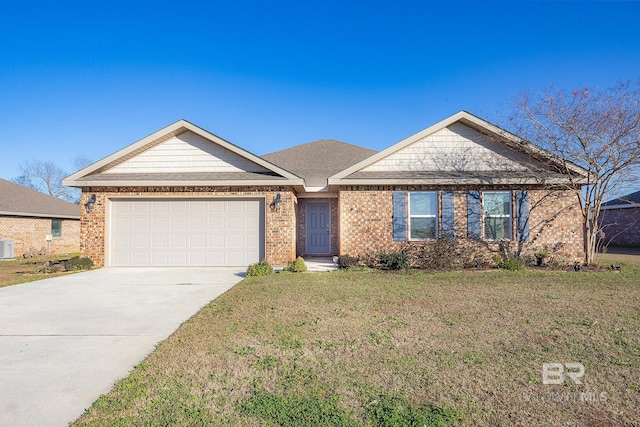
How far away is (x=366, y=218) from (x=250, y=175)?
411cm

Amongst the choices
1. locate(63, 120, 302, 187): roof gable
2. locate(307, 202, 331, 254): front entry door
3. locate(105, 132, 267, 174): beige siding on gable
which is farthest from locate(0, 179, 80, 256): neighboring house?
locate(307, 202, 331, 254): front entry door

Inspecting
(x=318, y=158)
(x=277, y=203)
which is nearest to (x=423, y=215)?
(x=277, y=203)

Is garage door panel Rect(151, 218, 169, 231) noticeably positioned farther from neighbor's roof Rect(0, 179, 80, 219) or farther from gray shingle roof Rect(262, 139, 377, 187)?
neighbor's roof Rect(0, 179, 80, 219)

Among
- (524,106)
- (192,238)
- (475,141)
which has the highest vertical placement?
(524,106)

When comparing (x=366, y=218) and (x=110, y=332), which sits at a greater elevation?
(x=366, y=218)

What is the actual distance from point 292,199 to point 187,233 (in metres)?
3.68

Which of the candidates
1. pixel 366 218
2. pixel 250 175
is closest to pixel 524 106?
pixel 366 218

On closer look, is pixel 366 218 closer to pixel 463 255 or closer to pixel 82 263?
pixel 463 255

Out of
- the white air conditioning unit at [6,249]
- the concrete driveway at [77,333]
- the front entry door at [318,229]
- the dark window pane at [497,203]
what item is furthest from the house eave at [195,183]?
the white air conditioning unit at [6,249]

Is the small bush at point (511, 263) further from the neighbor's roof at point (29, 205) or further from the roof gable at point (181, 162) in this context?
the neighbor's roof at point (29, 205)

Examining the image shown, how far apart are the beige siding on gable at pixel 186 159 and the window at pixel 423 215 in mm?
5350

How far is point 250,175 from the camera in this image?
12234mm

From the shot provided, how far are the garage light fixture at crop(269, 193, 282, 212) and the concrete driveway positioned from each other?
3201mm

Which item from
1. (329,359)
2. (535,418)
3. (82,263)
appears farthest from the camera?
(82,263)
